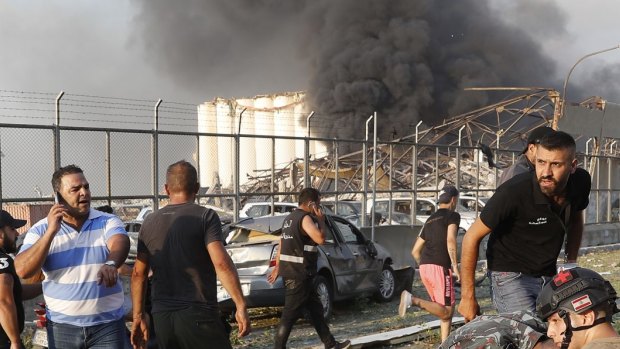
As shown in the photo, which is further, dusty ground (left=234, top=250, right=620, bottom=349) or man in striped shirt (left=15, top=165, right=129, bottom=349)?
dusty ground (left=234, top=250, right=620, bottom=349)

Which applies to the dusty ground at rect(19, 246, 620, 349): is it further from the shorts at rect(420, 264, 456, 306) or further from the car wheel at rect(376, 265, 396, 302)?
the shorts at rect(420, 264, 456, 306)

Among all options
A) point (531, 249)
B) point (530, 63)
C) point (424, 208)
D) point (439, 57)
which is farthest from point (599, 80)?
point (531, 249)

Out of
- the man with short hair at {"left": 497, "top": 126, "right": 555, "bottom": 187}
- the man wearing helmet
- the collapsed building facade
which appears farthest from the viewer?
the collapsed building facade

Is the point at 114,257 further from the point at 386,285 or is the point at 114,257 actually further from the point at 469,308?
the point at 386,285

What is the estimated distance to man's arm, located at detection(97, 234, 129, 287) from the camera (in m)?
4.66

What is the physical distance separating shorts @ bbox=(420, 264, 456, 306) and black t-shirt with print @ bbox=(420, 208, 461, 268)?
0.06 m

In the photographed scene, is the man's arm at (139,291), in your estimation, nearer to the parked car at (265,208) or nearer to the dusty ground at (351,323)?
the dusty ground at (351,323)

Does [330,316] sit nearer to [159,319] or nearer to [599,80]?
[159,319]

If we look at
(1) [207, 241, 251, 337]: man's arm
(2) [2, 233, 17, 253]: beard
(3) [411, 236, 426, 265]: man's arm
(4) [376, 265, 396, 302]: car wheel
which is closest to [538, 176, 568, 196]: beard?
(1) [207, 241, 251, 337]: man's arm

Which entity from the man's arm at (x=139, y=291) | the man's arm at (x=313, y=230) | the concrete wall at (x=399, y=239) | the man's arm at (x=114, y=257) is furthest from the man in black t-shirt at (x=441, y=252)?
the concrete wall at (x=399, y=239)

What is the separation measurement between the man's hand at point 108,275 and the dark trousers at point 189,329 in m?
0.50

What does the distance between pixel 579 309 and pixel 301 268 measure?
5.12 m

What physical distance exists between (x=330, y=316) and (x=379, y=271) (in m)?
1.73

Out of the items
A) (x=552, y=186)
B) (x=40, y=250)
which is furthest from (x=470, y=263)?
(x=40, y=250)
